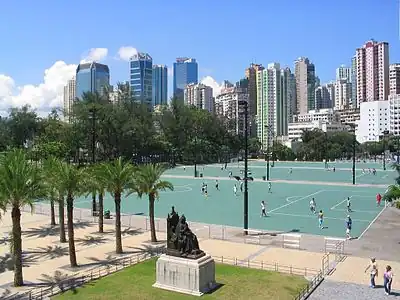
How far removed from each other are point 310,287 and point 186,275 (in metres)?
4.87

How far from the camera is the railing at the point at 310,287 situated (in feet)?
56.1

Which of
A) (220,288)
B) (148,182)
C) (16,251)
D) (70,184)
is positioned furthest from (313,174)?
(16,251)

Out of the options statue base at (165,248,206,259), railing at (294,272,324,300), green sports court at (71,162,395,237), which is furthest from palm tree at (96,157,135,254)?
green sports court at (71,162,395,237)

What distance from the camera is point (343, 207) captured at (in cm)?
4128

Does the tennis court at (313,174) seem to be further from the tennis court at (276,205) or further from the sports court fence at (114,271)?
the sports court fence at (114,271)

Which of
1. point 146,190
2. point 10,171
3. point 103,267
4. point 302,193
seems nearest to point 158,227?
point 146,190

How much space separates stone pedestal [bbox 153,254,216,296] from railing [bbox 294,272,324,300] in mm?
3381

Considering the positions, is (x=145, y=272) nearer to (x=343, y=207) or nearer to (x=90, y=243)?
(x=90, y=243)

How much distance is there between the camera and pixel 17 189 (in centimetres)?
1852

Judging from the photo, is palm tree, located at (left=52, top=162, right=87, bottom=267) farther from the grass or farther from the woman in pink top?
the woman in pink top

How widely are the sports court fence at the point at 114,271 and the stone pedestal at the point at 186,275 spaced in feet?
10.3

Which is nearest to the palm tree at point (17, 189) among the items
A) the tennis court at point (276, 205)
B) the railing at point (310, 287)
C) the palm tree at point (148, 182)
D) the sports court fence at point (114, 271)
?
the sports court fence at point (114, 271)

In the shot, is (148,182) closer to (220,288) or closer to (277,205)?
(220,288)

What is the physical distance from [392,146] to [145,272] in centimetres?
15547
